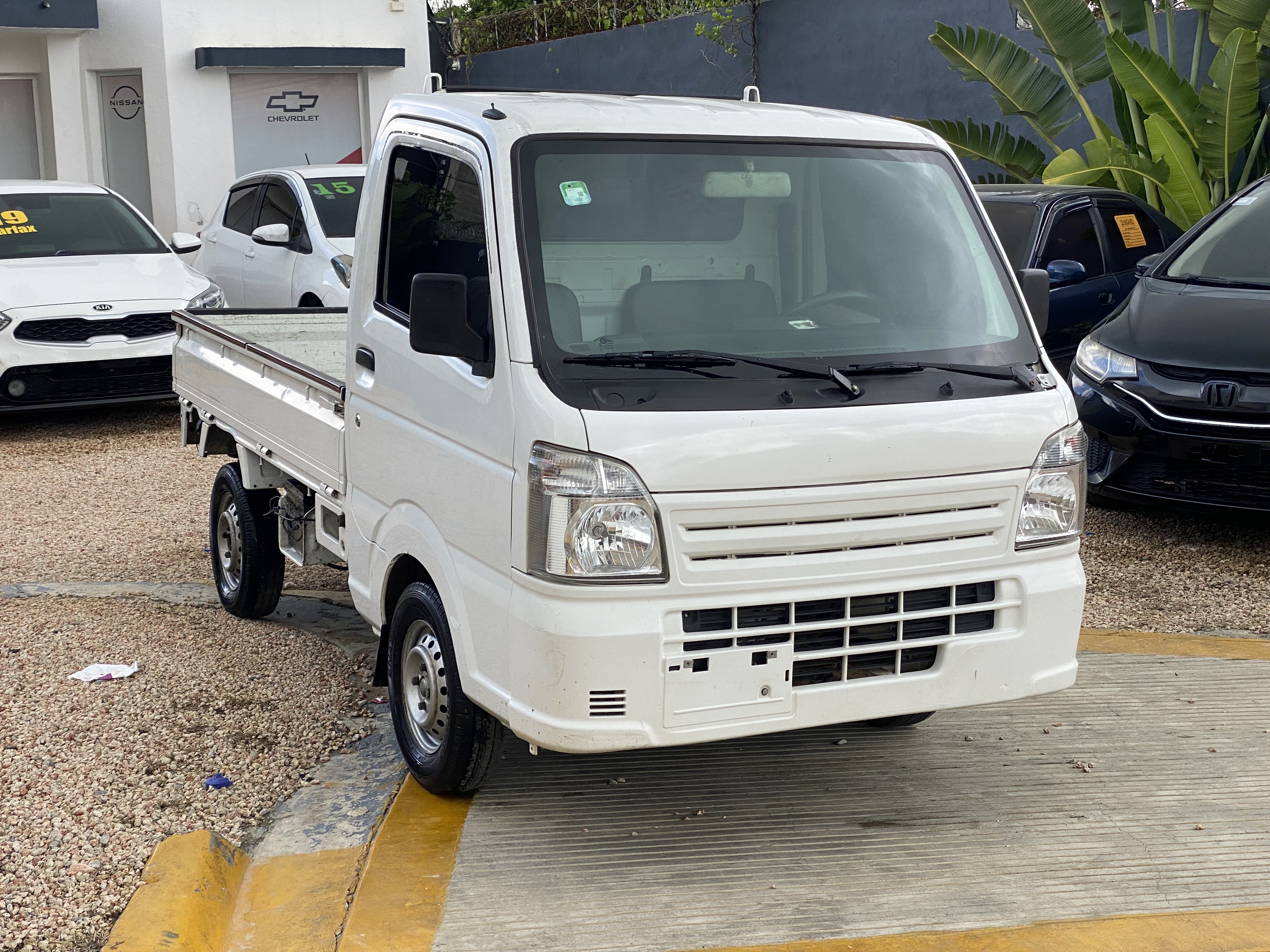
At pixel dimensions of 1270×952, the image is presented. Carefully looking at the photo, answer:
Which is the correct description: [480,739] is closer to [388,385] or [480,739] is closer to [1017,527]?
[388,385]

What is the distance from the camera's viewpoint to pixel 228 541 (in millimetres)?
6621

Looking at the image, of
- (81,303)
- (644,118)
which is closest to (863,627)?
(644,118)

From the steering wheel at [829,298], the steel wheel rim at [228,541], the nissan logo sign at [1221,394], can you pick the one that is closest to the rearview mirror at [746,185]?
the steering wheel at [829,298]

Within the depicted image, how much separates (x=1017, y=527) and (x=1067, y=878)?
1.00 metres

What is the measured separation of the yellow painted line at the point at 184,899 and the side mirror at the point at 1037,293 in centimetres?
300

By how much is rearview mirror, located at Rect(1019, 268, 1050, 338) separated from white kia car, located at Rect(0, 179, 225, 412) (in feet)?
22.5

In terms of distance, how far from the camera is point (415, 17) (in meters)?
19.7

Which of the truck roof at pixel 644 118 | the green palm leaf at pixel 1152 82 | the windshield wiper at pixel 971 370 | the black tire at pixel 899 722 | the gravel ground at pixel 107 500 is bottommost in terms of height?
the gravel ground at pixel 107 500

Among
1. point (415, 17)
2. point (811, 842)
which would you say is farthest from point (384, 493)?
point (415, 17)

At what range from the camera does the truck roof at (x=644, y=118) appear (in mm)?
4215

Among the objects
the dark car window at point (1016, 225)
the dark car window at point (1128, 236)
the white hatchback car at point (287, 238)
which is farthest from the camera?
the white hatchback car at point (287, 238)

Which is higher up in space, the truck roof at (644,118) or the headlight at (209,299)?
the truck roof at (644,118)

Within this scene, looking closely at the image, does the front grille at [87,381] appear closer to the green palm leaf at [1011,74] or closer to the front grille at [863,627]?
the green palm leaf at [1011,74]

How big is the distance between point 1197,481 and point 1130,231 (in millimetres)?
3979
